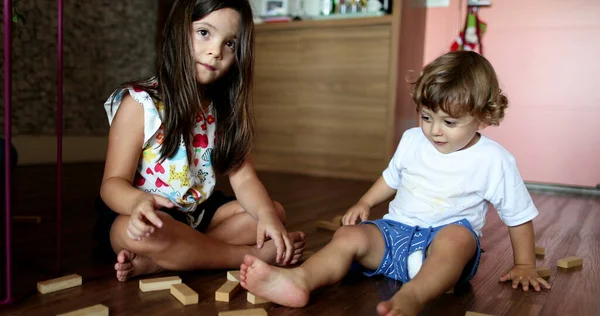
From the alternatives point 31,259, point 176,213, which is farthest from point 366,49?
point 31,259

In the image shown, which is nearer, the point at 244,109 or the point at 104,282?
the point at 104,282

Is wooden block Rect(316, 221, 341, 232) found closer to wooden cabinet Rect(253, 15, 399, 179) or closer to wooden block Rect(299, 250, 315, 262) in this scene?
wooden block Rect(299, 250, 315, 262)

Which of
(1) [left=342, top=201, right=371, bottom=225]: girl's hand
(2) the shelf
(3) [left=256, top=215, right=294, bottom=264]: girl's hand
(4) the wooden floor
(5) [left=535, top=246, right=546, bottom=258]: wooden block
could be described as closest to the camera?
(4) the wooden floor

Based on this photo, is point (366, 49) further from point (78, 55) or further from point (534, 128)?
point (78, 55)

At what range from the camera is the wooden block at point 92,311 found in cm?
73

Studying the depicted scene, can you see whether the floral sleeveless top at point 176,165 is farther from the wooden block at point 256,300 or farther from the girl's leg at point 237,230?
the wooden block at point 256,300

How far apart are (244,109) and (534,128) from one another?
2.02 meters

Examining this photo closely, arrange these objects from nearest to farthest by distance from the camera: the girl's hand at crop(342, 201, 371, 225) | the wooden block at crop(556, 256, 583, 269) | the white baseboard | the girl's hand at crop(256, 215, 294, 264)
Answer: the girl's hand at crop(256, 215, 294, 264)
the girl's hand at crop(342, 201, 371, 225)
the wooden block at crop(556, 256, 583, 269)
the white baseboard

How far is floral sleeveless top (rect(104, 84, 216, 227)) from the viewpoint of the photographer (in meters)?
0.99

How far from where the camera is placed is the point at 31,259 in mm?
1052

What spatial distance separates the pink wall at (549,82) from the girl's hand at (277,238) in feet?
6.60

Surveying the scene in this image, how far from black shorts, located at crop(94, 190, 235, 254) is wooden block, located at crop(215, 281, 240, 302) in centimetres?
24

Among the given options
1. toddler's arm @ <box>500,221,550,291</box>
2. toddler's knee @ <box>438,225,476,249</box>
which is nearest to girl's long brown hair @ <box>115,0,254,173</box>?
toddler's knee @ <box>438,225,476,249</box>

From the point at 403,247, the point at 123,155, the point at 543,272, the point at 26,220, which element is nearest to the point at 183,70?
the point at 123,155
